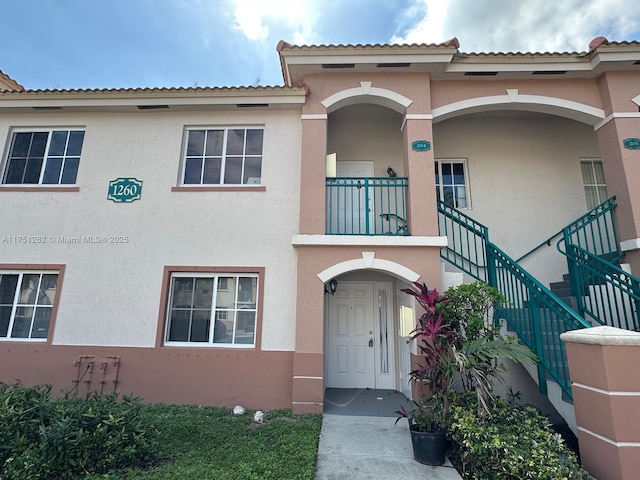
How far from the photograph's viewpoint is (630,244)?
254 inches

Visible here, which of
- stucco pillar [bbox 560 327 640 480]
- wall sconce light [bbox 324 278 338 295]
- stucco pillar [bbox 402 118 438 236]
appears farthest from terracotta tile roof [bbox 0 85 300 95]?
stucco pillar [bbox 560 327 640 480]

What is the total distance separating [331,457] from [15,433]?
386 cm

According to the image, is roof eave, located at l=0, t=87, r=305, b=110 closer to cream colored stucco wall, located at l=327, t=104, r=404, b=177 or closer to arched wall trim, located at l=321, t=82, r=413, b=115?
arched wall trim, located at l=321, t=82, r=413, b=115

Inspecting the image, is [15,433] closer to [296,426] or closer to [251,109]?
[296,426]

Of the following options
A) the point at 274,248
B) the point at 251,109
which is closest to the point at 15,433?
the point at 274,248

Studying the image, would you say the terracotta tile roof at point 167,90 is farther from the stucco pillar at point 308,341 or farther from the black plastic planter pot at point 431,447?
the black plastic planter pot at point 431,447

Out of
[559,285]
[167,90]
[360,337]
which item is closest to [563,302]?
[559,285]

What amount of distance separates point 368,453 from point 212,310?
12.9ft

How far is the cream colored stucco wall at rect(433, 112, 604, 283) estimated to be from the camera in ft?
26.8

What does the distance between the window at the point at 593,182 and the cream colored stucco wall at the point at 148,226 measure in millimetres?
7300

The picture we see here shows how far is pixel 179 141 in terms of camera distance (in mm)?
7543

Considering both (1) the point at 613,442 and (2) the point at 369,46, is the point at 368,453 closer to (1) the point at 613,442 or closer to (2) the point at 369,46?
(1) the point at 613,442

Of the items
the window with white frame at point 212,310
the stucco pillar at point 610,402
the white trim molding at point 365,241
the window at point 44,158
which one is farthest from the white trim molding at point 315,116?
the stucco pillar at point 610,402

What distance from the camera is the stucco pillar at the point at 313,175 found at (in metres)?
6.70
